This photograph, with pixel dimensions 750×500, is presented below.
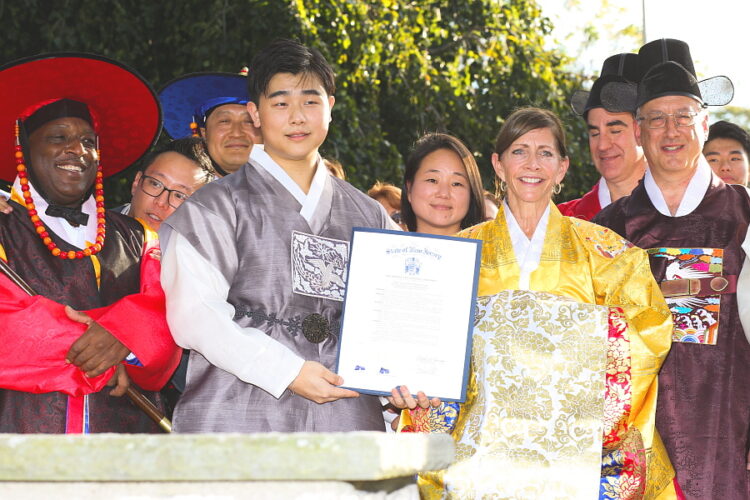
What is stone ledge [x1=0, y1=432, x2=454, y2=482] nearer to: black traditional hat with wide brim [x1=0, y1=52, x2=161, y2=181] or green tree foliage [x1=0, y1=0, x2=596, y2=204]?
black traditional hat with wide brim [x1=0, y1=52, x2=161, y2=181]

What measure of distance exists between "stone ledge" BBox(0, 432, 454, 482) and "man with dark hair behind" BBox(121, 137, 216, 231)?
3.05 m

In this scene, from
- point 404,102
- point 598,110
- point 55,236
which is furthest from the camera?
point 404,102

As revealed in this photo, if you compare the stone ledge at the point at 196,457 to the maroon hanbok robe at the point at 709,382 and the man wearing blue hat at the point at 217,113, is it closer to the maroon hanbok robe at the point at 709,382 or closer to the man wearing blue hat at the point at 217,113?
the maroon hanbok robe at the point at 709,382

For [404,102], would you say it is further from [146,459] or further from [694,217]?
[146,459]

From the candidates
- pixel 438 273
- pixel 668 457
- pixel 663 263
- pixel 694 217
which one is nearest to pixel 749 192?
pixel 694 217

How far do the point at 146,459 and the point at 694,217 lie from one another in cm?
281

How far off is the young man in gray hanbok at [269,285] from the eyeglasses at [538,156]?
75 centimetres

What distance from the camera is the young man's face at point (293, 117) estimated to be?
312cm

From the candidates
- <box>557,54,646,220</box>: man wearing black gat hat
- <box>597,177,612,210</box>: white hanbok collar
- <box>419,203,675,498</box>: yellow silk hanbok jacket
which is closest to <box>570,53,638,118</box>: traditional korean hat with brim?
<box>557,54,646,220</box>: man wearing black gat hat

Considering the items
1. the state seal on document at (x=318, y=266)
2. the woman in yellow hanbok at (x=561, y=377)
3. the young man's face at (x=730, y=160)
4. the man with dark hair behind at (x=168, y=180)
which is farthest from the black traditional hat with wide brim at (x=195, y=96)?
the young man's face at (x=730, y=160)

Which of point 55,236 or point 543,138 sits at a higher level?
point 543,138

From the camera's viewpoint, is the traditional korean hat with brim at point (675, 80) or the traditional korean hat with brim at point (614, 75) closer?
the traditional korean hat with brim at point (675, 80)

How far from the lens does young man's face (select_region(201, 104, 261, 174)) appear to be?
4.34 metres

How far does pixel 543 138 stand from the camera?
3.49 m
